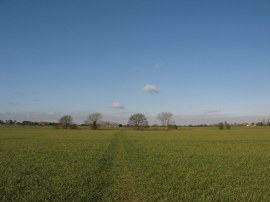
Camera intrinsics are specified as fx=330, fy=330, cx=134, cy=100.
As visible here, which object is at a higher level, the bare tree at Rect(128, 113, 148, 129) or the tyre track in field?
the bare tree at Rect(128, 113, 148, 129)

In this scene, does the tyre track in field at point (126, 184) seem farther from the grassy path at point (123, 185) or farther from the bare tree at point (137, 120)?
the bare tree at point (137, 120)

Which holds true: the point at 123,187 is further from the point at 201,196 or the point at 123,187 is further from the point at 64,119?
the point at 64,119

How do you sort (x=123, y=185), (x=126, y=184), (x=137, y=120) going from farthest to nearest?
(x=137, y=120) → (x=126, y=184) → (x=123, y=185)

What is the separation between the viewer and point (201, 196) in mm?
12781

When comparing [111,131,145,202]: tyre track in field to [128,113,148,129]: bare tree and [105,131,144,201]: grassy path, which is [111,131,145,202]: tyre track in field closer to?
[105,131,144,201]: grassy path

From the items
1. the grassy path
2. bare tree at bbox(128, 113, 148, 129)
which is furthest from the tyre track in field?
bare tree at bbox(128, 113, 148, 129)

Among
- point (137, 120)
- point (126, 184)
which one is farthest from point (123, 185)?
point (137, 120)

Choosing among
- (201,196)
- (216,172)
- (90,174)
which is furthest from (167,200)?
(216,172)

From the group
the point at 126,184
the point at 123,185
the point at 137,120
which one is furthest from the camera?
the point at 137,120

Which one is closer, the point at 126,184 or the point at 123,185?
the point at 123,185

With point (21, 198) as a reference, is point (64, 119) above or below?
above

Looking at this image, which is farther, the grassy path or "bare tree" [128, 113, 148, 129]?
"bare tree" [128, 113, 148, 129]

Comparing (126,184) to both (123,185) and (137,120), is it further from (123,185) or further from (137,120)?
(137,120)

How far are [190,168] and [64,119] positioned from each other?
6699 inches
